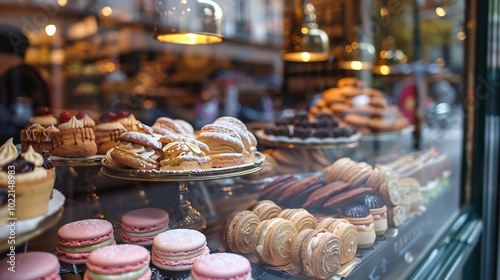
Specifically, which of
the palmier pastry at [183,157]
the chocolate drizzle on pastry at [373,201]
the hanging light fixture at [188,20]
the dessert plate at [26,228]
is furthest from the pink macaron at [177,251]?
the hanging light fixture at [188,20]

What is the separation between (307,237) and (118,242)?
0.57 metres

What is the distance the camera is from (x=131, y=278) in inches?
40.4

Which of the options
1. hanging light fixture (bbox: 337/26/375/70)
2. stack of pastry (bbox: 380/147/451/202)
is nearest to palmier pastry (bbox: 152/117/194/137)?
stack of pastry (bbox: 380/147/451/202)

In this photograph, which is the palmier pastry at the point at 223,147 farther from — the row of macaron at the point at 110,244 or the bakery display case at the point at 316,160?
the row of macaron at the point at 110,244

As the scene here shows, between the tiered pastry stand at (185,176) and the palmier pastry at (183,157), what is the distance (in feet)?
0.11

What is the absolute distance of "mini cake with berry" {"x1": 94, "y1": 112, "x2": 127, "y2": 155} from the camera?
1.53m

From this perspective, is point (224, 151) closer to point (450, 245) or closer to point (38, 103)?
point (450, 245)

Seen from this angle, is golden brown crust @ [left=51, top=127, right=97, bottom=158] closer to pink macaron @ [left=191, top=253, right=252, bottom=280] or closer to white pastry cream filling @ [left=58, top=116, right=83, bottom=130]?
white pastry cream filling @ [left=58, top=116, right=83, bottom=130]

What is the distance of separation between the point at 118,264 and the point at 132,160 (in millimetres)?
410

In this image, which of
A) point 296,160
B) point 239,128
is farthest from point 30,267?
point 296,160

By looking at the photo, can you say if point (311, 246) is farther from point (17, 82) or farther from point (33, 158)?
point (17, 82)

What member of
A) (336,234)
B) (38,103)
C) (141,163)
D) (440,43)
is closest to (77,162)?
(141,163)

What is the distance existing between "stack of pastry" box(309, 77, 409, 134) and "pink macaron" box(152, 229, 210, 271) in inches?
75.4

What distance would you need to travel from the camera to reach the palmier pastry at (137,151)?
1.35 meters
